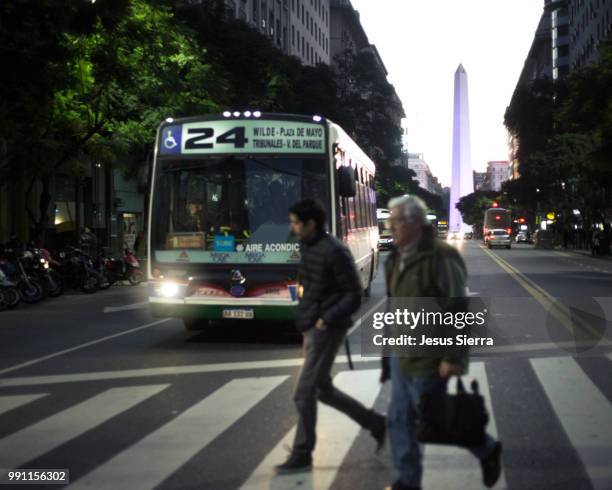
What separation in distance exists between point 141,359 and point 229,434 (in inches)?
176

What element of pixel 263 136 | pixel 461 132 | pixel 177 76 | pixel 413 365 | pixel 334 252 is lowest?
pixel 413 365

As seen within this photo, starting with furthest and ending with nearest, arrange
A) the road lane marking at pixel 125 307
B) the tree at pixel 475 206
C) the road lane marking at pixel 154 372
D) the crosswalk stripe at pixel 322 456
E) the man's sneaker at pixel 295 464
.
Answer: the tree at pixel 475 206, the road lane marking at pixel 125 307, the road lane marking at pixel 154 372, the man's sneaker at pixel 295 464, the crosswalk stripe at pixel 322 456

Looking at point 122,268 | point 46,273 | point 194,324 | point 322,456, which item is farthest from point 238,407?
point 122,268

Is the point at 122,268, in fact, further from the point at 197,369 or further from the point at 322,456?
the point at 322,456

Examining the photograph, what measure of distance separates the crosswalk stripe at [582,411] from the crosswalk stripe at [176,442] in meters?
2.53

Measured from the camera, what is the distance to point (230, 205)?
12.6 meters

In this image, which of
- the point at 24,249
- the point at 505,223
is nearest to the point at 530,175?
the point at 505,223

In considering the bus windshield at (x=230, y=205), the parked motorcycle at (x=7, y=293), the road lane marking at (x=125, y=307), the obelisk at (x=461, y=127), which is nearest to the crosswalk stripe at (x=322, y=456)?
the bus windshield at (x=230, y=205)

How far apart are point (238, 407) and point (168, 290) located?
4754mm

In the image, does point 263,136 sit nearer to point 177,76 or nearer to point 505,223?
point 177,76

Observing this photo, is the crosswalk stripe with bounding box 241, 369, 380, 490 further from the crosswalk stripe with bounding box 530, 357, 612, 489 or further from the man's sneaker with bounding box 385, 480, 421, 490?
the crosswalk stripe with bounding box 530, 357, 612, 489

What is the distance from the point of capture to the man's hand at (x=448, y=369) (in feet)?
15.7

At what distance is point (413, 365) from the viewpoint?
491 centimetres

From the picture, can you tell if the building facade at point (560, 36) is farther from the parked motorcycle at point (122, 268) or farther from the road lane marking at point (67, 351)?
the road lane marking at point (67, 351)
